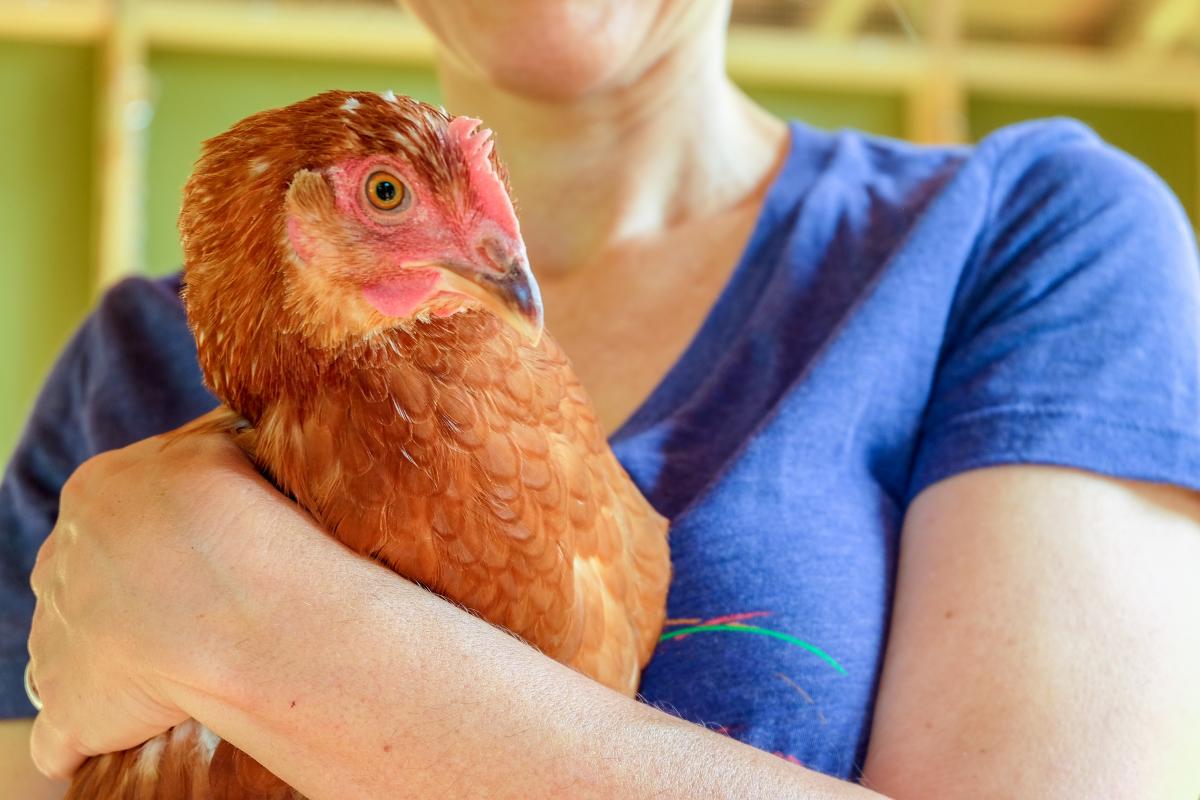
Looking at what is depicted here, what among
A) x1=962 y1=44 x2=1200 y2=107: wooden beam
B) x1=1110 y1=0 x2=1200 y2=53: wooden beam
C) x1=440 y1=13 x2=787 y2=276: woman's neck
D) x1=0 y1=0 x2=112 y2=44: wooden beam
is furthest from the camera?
x1=962 y1=44 x2=1200 y2=107: wooden beam

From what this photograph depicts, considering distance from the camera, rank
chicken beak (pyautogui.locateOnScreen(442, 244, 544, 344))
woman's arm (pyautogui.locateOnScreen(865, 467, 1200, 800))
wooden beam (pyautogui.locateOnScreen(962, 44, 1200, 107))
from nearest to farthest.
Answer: chicken beak (pyautogui.locateOnScreen(442, 244, 544, 344)) < woman's arm (pyautogui.locateOnScreen(865, 467, 1200, 800)) < wooden beam (pyautogui.locateOnScreen(962, 44, 1200, 107))

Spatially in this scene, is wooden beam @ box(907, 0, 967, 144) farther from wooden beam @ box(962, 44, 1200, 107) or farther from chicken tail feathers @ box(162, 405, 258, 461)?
chicken tail feathers @ box(162, 405, 258, 461)

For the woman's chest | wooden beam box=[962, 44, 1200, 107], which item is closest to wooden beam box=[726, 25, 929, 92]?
wooden beam box=[962, 44, 1200, 107]

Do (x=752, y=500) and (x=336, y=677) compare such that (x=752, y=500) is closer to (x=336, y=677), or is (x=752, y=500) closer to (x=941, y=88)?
(x=336, y=677)

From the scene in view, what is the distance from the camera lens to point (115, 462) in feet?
2.59

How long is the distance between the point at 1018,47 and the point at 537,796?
3423 mm

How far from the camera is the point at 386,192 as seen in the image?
0.68m

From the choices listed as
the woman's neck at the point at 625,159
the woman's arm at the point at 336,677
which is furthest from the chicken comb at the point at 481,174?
the woman's neck at the point at 625,159

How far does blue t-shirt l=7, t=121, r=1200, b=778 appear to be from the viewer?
2.77 feet

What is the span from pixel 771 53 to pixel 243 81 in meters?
1.47

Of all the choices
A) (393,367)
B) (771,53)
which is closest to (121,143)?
(771,53)

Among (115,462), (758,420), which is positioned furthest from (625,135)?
(115,462)

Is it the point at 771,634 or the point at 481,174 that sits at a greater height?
the point at 481,174

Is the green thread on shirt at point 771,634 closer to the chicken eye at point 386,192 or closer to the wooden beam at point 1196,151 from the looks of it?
the chicken eye at point 386,192
